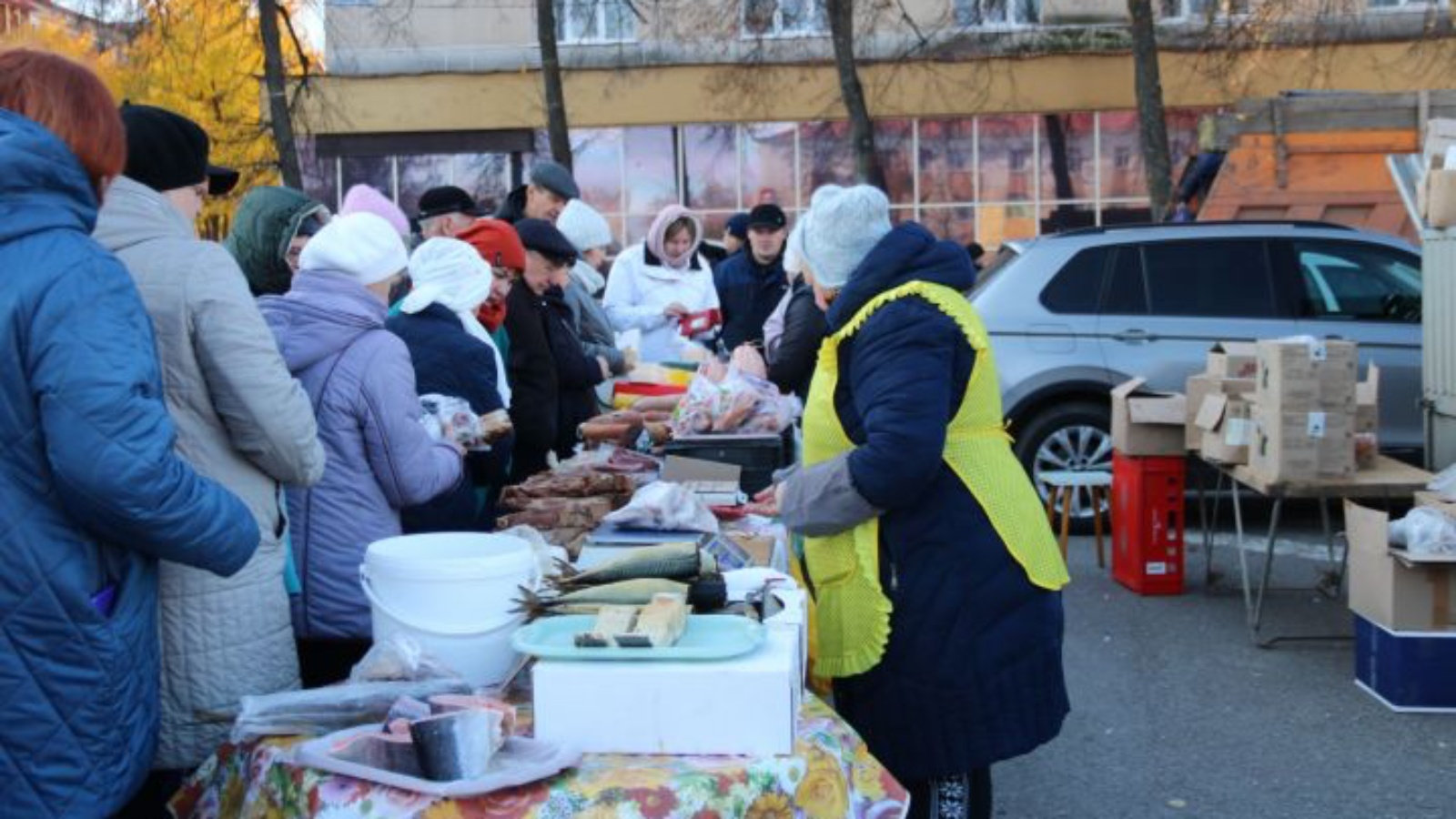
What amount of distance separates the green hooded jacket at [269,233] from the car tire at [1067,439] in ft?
20.7

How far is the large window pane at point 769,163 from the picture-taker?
25.9 metres

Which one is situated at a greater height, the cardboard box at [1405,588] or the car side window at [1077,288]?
the car side window at [1077,288]

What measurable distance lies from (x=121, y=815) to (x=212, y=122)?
2415 cm

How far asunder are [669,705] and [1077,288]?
26.9 ft

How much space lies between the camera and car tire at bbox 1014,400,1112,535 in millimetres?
10453

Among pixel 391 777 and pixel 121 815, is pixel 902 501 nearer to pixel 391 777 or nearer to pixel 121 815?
pixel 391 777

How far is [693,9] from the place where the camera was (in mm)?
26016

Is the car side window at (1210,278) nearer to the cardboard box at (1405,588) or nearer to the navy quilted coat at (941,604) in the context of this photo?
the cardboard box at (1405,588)

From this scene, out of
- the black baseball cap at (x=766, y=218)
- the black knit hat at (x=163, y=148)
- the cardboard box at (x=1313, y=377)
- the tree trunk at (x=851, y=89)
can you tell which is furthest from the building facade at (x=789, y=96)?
the black knit hat at (x=163, y=148)

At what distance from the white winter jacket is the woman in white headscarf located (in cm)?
356

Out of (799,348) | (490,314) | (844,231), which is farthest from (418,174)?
(844,231)

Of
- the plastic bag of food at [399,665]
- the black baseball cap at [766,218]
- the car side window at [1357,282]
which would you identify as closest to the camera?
the plastic bag of food at [399,665]

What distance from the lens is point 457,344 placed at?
4.94m

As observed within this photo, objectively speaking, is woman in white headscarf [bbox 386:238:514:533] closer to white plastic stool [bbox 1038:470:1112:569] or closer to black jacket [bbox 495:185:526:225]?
black jacket [bbox 495:185:526:225]
